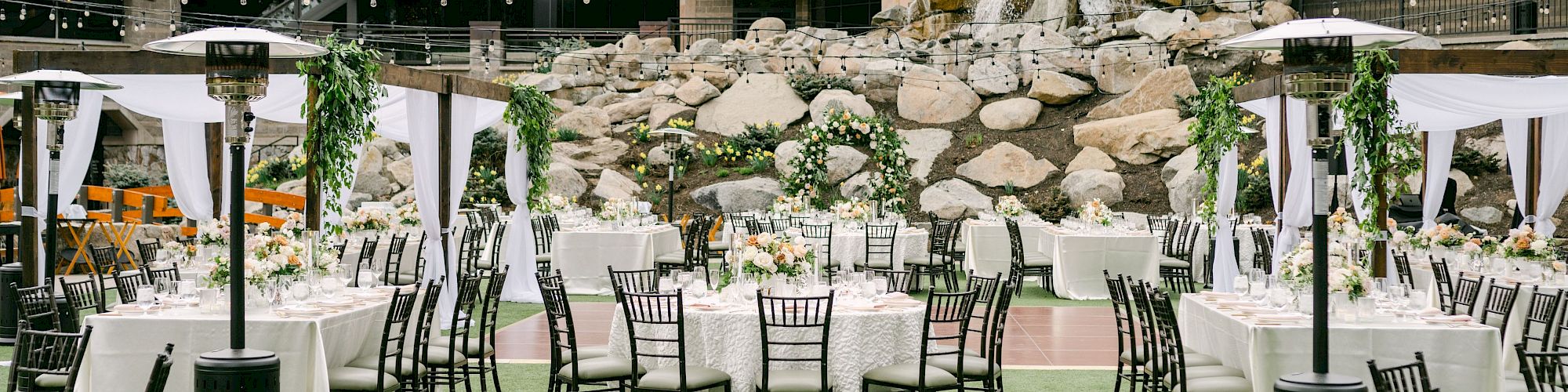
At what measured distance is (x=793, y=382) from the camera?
5.23 m

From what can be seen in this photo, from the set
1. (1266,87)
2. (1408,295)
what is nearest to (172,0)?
(1266,87)

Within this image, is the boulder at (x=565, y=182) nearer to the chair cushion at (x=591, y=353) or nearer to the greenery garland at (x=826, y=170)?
the greenery garland at (x=826, y=170)

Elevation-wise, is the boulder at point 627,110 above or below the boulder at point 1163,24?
below

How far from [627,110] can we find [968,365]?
1825cm

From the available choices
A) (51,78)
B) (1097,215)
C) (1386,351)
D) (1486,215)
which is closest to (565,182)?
(1097,215)

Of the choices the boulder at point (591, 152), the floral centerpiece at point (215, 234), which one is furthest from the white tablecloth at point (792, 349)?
the boulder at point (591, 152)

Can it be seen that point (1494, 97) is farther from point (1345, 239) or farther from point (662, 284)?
point (662, 284)

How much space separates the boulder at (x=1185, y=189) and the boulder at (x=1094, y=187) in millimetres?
869

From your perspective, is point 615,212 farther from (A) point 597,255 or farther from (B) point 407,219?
(B) point 407,219

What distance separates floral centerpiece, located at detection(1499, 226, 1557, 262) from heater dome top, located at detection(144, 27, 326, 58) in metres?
6.80

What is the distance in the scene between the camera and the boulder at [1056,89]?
22.6 meters

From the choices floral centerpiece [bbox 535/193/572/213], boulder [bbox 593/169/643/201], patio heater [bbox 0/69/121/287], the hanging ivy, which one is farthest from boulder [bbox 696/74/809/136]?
patio heater [bbox 0/69/121/287]

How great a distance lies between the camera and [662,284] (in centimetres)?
594

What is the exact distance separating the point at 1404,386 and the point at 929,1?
2377 cm
